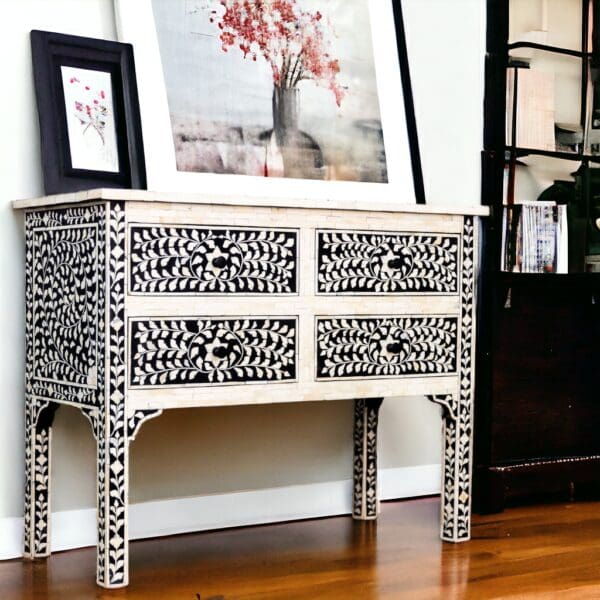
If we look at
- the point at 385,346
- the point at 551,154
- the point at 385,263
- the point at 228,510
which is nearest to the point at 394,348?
the point at 385,346

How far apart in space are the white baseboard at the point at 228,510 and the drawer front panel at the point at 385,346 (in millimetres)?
632

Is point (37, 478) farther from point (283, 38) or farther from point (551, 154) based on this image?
point (551, 154)

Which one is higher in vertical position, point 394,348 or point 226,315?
point 226,315

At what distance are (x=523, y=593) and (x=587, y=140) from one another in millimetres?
1737

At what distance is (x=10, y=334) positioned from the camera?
117 inches

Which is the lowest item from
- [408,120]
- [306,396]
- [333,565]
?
[333,565]

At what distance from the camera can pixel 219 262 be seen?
2746 mm

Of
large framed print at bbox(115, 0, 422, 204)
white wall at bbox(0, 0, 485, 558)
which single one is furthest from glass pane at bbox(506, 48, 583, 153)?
large framed print at bbox(115, 0, 422, 204)

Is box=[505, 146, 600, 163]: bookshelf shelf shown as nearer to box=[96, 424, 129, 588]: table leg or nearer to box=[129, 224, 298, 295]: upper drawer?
box=[129, 224, 298, 295]: upper drawer

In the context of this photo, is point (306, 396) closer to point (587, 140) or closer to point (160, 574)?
point (160, 574)

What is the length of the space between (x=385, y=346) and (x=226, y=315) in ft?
1.58

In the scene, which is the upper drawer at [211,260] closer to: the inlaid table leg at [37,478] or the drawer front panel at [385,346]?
the drawer front panel at [385,346]

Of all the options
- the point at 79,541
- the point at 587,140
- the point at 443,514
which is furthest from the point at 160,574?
the point at 587,140

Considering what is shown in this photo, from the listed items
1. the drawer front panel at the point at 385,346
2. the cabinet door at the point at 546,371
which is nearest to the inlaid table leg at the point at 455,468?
the drawer front panel at the point at 385,346
